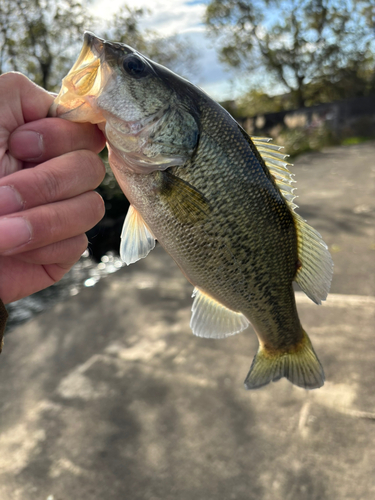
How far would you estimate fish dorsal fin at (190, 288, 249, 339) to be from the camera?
1514mm

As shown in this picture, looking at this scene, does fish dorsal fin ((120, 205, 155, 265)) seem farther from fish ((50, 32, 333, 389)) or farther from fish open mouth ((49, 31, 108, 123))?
fish open mouth ((49, 31, 108, 123))

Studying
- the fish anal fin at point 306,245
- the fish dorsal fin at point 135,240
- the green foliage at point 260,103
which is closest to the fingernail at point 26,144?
the fish dorsal fin at point 135,240

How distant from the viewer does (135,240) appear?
1.42m

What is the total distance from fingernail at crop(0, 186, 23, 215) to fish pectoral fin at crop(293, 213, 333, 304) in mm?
829

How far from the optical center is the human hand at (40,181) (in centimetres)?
118

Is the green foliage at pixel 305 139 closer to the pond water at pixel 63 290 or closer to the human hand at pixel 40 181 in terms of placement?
the pond water at pixel 63 290

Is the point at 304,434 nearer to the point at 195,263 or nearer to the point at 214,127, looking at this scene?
the point at 195,263

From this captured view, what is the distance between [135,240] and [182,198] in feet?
0.85

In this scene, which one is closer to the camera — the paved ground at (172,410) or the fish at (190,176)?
the fish at (190,176)

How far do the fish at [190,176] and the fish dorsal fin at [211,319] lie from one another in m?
0.12

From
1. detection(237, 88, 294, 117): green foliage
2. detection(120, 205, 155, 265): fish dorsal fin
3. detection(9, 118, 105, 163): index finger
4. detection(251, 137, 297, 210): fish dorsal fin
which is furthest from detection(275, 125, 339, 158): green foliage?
detection(9, 118, 105, 163): index finger

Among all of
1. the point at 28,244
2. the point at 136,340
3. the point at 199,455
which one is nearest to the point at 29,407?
the point at 136,340

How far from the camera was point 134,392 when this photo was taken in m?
3.83

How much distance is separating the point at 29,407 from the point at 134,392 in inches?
36.0
